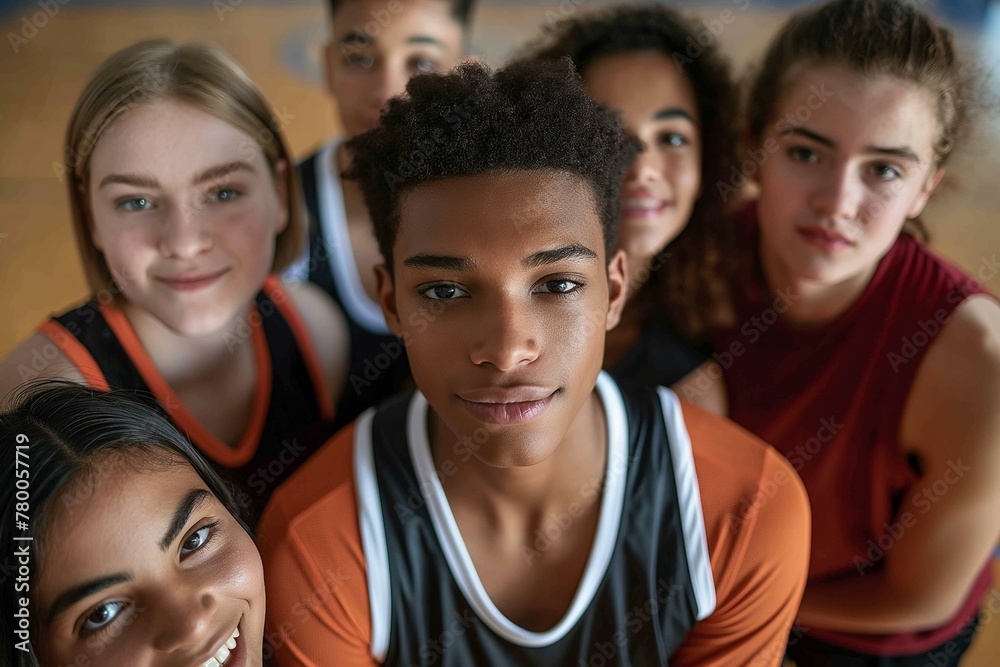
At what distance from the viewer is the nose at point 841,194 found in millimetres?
1043

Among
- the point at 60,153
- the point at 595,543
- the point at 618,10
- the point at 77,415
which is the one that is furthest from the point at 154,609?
the point at 60,153

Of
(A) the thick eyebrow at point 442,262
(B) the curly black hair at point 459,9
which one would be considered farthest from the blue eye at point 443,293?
(B) the curly black hair at point 459,9

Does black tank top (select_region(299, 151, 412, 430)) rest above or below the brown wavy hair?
below

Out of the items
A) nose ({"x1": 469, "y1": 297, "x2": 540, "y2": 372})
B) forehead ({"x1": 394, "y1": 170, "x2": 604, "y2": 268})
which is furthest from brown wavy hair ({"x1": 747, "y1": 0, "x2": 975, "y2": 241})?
nose ({"x1": 469, "y1": 297, "x2": 540, "y2": 372})

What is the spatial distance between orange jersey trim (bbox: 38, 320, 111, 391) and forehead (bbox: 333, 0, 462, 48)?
65 cm

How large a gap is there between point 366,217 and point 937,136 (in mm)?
858

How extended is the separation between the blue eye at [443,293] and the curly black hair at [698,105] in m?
0.42

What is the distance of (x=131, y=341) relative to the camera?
3.68ft

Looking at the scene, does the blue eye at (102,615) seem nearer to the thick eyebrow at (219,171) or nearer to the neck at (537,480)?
the neck at (537,480)

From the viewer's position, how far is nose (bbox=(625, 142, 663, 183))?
3.77ft

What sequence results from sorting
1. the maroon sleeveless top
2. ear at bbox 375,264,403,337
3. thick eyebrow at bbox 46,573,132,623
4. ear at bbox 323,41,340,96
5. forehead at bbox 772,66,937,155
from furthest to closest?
ear at bbox 323,41,340,96, the maroon sleeveless top, forehead at bbox 772,66,937,155, ear at bbox 375,264,403,337, thick eyebrow at bbox 46,573,132,623

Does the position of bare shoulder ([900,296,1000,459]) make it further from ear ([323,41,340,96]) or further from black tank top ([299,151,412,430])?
ear ([323,41,340,96])

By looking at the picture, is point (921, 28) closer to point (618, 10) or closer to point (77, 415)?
point (618, 10)

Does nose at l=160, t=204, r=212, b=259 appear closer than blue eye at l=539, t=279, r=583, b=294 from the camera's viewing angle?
No
